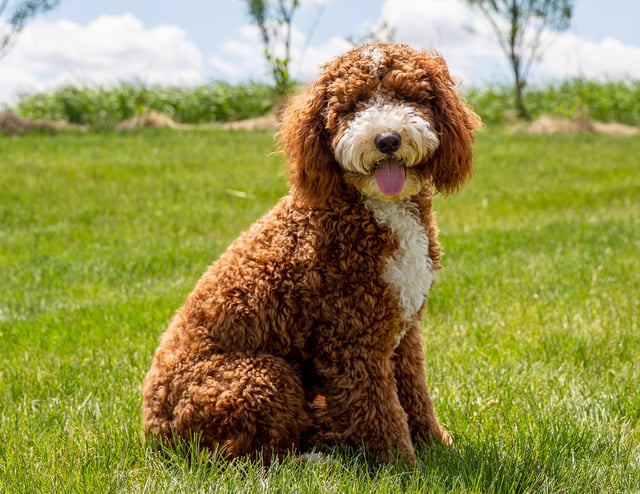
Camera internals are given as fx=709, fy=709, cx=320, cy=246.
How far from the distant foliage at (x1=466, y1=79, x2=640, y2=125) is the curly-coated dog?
20097mm

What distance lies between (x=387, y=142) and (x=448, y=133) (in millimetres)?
389

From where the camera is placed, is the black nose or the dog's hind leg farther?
the dog's hind leg

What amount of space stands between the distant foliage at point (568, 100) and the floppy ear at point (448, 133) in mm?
19942

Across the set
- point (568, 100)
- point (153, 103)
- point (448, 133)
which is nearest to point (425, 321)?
point (448, 133)

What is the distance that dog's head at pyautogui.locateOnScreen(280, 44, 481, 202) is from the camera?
3.04 m

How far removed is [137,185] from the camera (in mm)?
11586

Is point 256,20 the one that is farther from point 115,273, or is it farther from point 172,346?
point 172,346

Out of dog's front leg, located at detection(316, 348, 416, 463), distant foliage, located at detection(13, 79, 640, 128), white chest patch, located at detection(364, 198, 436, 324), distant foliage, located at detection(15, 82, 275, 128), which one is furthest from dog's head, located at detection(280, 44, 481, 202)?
distant foliage, located at detection(15, 82, 275, 128)

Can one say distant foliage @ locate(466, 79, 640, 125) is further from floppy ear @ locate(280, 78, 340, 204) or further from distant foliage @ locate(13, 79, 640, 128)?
floppy ear @ locate(280, 78, 340, 204)

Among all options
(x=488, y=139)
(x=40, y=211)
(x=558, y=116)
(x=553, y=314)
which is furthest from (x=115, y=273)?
(x=558, y=116)

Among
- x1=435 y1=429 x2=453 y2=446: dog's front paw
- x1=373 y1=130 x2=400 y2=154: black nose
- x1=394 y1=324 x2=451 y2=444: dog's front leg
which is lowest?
x1=435 y1=429 x2=453 y2=446: dog's front paw

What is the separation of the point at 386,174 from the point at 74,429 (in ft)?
7.20

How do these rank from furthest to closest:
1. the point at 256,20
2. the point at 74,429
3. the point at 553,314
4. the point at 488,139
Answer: the point at 256,20, the point at 488,139, the point at 553,314, the point at 74,429

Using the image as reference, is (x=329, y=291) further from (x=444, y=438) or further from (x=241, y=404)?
(x=444, y=438)
